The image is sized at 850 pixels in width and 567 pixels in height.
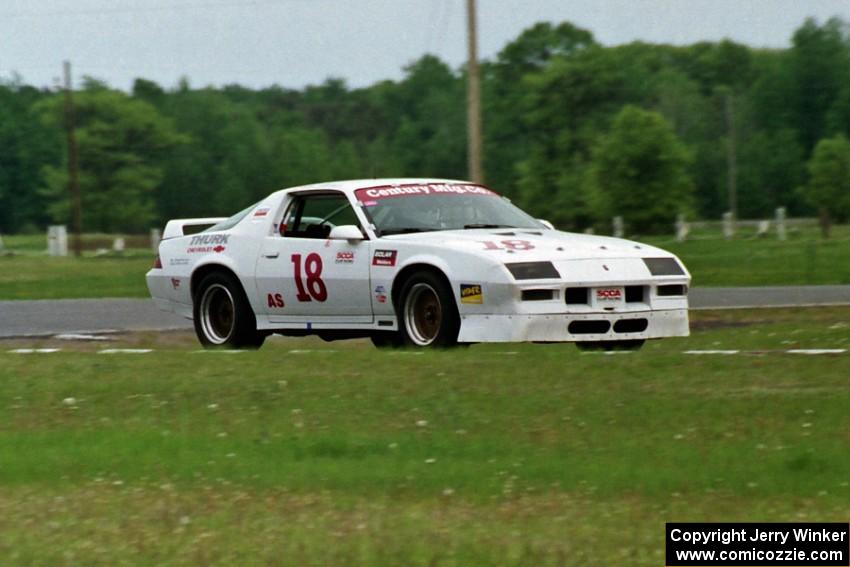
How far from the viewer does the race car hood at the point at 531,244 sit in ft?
37.8

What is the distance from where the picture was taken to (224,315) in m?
13.7

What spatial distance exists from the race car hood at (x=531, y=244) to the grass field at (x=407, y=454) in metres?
0.79

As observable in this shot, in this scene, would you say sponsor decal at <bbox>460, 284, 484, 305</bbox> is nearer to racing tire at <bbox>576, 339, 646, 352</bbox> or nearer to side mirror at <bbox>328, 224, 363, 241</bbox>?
racing tire at <bbox>576, 339, 646, 352</bbox>

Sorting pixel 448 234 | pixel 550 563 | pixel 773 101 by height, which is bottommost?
pixel 550 563

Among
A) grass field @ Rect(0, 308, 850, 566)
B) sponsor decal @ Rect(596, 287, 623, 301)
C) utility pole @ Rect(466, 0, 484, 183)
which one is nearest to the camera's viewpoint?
grass field @ Rect(0, 308, 850, 566)

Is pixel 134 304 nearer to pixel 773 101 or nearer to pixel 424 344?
pixel 424 344

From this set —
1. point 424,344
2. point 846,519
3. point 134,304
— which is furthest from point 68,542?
point 134,304

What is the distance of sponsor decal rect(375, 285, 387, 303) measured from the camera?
12.2 m

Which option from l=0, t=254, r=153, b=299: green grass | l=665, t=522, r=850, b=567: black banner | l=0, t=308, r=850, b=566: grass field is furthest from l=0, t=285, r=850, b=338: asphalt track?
l=665, t=522, r=850, b=567: black banner

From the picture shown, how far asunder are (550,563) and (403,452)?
229 cm

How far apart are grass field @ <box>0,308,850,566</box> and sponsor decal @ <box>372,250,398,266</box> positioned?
1092 mm

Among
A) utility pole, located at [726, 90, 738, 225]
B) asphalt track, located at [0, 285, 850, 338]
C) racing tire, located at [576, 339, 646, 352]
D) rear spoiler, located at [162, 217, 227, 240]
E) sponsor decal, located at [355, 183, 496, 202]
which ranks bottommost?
racing tire, located at [576, 339, 646, 352]

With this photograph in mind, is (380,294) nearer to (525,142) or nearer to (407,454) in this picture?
(407,454)

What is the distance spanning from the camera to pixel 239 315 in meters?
13.4
